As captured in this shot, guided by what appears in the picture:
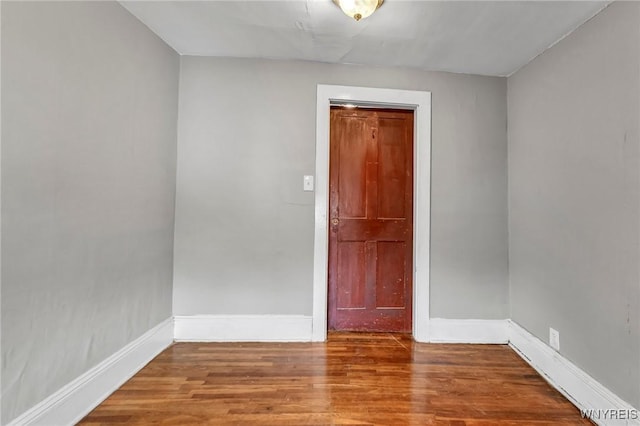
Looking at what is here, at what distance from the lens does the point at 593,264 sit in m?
1.51

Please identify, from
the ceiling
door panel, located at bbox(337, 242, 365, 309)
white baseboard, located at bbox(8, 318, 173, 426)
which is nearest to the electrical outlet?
door panel, located at bbox(337, 242, 365, 309)

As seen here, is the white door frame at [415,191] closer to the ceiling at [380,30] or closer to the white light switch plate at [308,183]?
the white light switch plate at [308,183]

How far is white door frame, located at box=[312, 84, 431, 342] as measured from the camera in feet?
7.13

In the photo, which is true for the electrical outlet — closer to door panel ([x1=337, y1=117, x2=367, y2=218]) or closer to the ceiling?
door panel ([x1=337, y1=117, x2=367, y2=218])

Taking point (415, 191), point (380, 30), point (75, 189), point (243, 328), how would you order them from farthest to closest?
point (415, 191)
point (243, 328)
point (380, 30)
point (75, 189)

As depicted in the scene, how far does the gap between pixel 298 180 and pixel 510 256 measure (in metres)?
1.78

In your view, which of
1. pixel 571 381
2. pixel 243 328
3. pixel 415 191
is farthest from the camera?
pixel 415 191

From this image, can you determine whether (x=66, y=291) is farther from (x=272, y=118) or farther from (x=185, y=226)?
(x=272, y=118)

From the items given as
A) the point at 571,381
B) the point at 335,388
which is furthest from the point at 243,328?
the point at 571,381

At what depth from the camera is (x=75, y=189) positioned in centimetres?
134

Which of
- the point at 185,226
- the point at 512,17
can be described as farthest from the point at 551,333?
the point at 185,226

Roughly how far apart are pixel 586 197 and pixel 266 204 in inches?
78.5

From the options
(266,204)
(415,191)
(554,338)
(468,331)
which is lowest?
(468,331)

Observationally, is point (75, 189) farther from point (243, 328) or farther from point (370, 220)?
point (370, 220)
